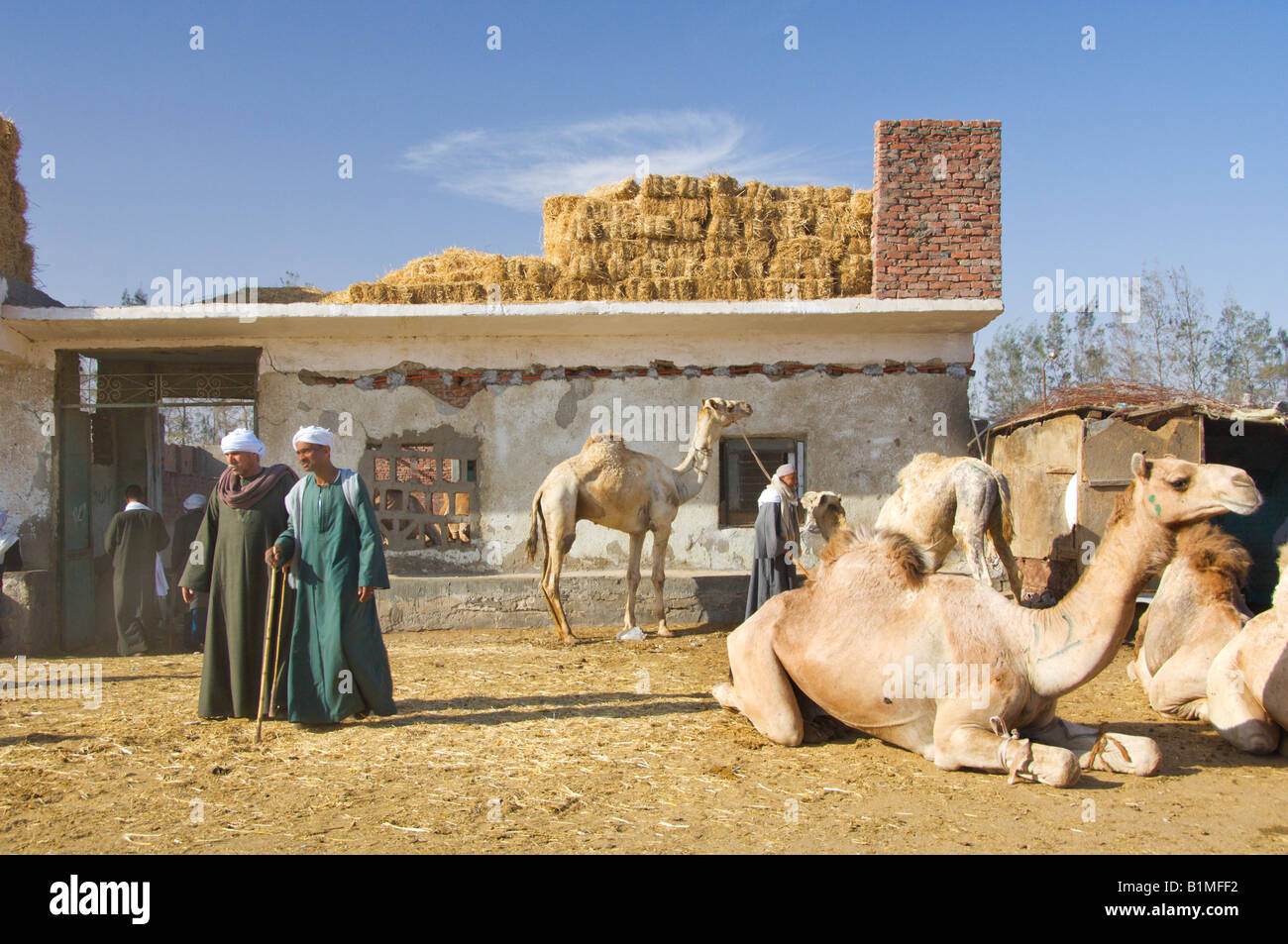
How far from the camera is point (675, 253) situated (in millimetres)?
12094

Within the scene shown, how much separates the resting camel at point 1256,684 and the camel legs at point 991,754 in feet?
4.51

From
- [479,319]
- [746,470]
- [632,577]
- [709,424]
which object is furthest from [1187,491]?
[479,319]

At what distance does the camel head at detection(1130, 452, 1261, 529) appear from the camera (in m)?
4.18

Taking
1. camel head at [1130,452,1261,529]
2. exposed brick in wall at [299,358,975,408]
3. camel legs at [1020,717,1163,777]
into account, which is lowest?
camel legs at [1020,717,1163,777]

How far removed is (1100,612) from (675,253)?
854 centimetres

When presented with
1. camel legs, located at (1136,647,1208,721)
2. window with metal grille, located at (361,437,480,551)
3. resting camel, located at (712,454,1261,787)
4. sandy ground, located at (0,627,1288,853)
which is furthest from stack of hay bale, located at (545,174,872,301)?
resting camel, located at (712,454,1261,787)

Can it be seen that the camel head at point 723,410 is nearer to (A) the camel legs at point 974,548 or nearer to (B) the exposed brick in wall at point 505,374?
(B) the exposed brick in wall at point 505,374

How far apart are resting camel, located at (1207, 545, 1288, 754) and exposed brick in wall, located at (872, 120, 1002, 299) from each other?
6797 mm

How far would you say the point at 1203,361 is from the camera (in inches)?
1027

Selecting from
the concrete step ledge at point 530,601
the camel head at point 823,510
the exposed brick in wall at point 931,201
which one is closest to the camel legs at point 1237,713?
the camel head at point 823,510

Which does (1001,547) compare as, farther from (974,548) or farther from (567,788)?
(567,788)

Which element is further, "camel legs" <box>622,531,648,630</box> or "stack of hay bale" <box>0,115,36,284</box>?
"stack of hay bale" <box>0,115,36,284</box>

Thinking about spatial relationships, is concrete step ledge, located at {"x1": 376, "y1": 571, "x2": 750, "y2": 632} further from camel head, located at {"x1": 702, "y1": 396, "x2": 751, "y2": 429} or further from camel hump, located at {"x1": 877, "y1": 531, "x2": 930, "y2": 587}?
camel hump, located at {"x1": 877, "y1": 531, "x2": 930, "y2": 587}
